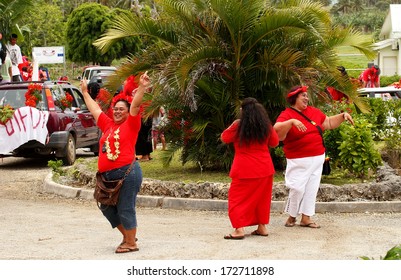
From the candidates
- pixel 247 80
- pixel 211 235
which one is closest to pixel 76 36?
pixel 247 80

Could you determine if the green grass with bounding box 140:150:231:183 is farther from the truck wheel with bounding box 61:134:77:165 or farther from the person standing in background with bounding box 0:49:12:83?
the person standing in background with bounding box 0:49:12:83

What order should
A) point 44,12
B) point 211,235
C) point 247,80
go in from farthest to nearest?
point 44,12
point 247,80
point 211,235

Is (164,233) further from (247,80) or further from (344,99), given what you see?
(344,99)

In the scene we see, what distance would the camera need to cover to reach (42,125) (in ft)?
56.2

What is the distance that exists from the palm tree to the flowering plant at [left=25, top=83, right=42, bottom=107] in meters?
3.42

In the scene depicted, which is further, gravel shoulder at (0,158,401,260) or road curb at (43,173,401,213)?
road curb at (43,173,401,213)

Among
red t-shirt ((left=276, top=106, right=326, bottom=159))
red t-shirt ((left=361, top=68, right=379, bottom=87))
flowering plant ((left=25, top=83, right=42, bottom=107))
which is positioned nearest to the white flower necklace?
red t-shirt ((left=276, top=106, right=326, bottom=159))

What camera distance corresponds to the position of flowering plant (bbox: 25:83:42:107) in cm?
1709

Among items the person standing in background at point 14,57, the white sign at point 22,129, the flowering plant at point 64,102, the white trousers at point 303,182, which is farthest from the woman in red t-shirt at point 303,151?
the person standing in background at point 14,57

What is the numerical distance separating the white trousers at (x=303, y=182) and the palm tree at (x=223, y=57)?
2.82 meters

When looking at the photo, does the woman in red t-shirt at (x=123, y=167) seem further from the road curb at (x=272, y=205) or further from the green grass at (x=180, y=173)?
the green grass at (x=180, y=173)

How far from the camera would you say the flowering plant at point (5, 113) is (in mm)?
16859
